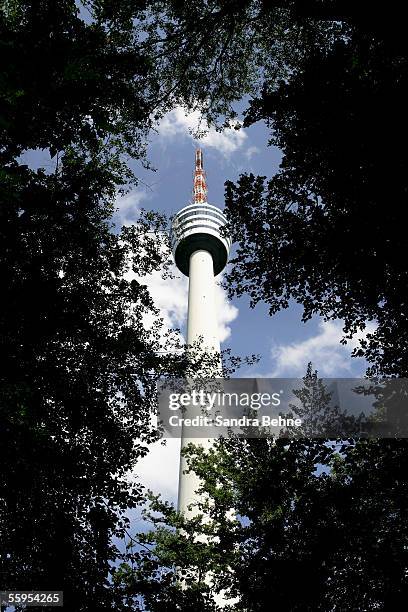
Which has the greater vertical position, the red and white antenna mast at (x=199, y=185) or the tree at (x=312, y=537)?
the red and white antenna mast at (x=199, y=185)

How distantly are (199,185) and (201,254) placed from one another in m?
9.24

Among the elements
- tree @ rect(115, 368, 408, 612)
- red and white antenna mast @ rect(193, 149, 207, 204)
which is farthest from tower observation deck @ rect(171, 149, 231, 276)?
tree @ rect(115, 368, 408, 612)

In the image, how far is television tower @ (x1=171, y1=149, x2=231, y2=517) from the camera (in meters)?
51.3

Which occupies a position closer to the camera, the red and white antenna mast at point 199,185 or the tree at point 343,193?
the tree at point 343,193

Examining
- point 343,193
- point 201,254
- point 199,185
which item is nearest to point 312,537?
point 343,193

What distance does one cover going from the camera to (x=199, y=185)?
6144 cm

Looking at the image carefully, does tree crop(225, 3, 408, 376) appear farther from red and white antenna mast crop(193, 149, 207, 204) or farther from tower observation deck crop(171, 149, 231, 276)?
red and white antenna mast crop(193, 149, 207, 204)

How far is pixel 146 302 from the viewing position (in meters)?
11.6

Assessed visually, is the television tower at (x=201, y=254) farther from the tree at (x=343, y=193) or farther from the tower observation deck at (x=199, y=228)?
the tree at (x=343, y=193)

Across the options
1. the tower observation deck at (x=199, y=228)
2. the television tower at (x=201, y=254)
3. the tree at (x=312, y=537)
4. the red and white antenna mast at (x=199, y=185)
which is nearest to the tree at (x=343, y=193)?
the tree at (x=312, y=537)

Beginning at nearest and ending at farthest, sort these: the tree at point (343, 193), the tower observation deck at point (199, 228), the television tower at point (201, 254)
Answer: the tree at point (343, 193) < the television tower at point (201, 254) < the tower observation deck at point (199, 228)

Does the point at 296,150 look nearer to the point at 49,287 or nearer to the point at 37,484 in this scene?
the point at 49,287

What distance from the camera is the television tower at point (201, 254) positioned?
5128 cm

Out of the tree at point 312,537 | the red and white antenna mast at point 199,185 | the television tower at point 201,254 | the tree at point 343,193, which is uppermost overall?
the red and white antenna mast at point 199,185
